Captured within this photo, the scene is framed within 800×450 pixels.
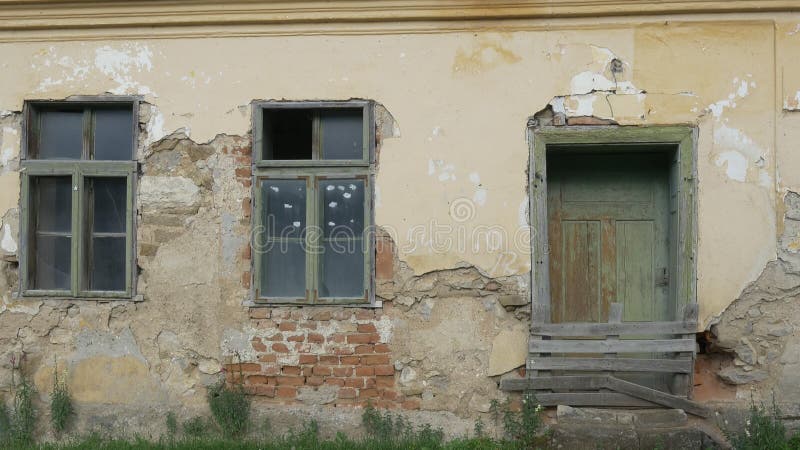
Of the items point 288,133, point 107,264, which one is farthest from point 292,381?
point 288,133

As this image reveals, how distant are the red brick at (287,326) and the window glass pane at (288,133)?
1.12 meters

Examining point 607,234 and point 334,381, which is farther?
point 607,234

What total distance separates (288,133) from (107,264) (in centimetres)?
154

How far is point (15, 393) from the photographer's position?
4828 millimetres

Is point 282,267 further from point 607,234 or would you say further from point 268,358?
point 607,234

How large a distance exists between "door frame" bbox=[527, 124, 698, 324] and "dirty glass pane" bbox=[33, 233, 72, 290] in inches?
125

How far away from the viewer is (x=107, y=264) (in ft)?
16.2

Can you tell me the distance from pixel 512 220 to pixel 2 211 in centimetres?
346

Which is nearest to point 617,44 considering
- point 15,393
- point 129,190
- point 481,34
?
point 481,34

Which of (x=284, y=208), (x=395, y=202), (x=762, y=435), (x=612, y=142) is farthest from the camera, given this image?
(x=284, y=208)

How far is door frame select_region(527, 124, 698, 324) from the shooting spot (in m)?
4.55

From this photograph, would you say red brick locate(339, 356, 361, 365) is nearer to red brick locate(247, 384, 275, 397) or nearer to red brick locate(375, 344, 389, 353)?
red brick locate(375, 344, 389, 353)

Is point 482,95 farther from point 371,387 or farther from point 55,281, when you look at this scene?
point 55,281

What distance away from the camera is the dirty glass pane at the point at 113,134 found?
16.1ft
